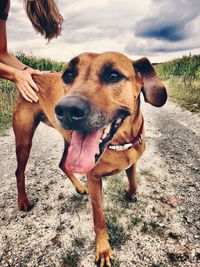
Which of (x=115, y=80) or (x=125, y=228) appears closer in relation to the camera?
(x=115, y=80)

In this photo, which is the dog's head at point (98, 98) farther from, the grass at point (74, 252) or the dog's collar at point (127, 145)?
the grass at point (74, 252)

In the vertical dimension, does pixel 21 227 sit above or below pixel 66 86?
below

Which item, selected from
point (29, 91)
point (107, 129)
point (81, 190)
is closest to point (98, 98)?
point (107, 129)

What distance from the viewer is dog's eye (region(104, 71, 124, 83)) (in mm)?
2229

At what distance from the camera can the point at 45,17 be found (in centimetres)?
289

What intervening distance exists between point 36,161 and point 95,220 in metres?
2.24

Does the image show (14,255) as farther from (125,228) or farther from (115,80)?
(115,80)

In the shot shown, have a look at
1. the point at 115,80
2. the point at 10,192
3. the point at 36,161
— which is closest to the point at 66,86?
the point at 115,80

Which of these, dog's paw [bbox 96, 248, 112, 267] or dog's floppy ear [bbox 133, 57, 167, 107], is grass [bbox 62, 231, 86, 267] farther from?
dog's floppy ear [bbox 133, 57, 167, 107]

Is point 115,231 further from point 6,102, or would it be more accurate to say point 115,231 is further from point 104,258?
point 6,102

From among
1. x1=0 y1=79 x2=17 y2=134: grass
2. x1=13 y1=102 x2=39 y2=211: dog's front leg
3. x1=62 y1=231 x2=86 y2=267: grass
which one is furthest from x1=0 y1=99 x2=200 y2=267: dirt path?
x1=0 y1=79 x2=17 y2=134: grass

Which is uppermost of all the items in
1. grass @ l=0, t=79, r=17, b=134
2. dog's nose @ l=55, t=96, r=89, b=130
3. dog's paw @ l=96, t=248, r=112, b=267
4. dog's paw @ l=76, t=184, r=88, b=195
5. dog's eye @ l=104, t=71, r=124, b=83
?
dog's eye @ l=104, t=71, r=124, b=83

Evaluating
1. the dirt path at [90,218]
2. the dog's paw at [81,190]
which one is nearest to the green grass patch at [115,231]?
the dirt path at [90,218]

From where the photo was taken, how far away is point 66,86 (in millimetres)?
2557
